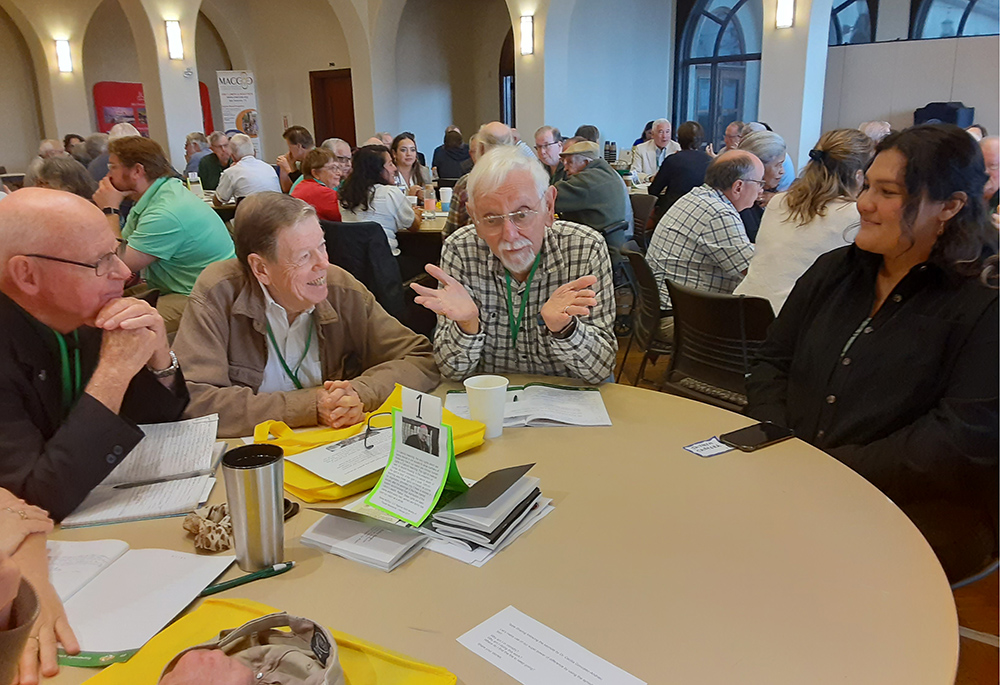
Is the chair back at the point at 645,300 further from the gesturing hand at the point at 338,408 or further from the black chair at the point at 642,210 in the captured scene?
the black chair at the point at 642,210

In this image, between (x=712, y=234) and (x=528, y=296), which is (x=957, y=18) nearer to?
(x=712, y=234)

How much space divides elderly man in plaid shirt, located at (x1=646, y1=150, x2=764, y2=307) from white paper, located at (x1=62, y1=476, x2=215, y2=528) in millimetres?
2375

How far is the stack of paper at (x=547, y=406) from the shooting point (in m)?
1.65

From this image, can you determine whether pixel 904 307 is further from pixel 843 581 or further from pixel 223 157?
pixel 223 157

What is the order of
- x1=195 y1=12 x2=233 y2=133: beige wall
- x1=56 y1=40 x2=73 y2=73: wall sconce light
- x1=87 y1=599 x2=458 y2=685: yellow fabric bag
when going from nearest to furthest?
x1=87 y1=599 x2=458 y2=685: yellow fabric bag, x1=56 y1=40 x2=73 y2=73: wall sconce light, x1=195 y1=12 x2=233 y2=133: beige wall

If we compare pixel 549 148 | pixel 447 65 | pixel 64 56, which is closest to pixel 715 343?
pixel 549 148

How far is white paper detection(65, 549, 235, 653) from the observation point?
3.19 feet

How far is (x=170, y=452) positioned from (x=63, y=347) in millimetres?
293

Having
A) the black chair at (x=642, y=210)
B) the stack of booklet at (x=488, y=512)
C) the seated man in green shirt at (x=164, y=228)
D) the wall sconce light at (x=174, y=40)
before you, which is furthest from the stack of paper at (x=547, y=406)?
the wall sconce light at (x=174, y=40)

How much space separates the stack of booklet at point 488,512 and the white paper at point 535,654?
0.58 feet

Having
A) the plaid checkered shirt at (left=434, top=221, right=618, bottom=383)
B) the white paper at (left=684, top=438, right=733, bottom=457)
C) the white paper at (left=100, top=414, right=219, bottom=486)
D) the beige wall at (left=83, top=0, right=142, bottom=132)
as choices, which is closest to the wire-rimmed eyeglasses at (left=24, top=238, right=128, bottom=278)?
the white paper at (left=100, top=414, right=219, bottom=486)

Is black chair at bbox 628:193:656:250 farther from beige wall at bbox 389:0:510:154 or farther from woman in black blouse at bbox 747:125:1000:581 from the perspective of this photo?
beige wall at bbox 389:0:510:154

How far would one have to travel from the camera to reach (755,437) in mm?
1551

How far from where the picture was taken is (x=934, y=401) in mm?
1685
